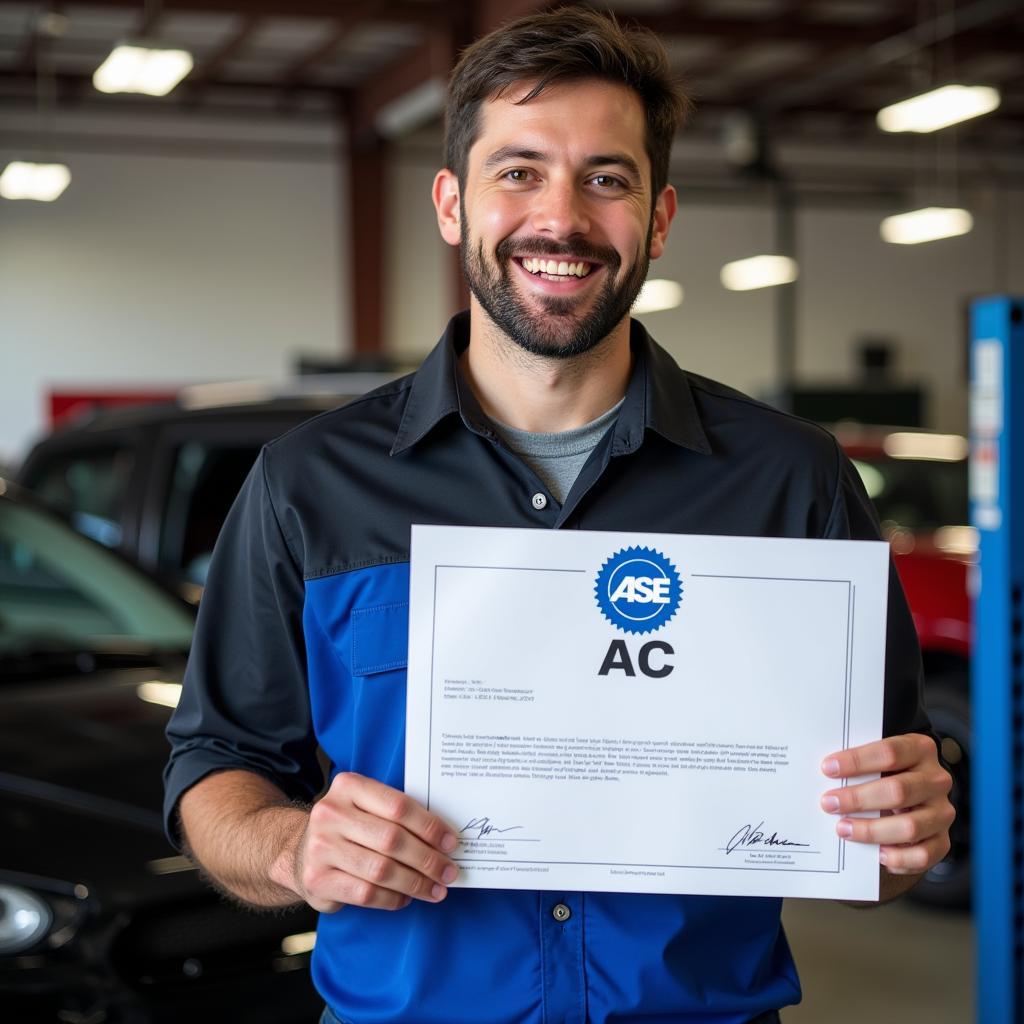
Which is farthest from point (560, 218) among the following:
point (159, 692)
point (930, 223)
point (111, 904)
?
point (930, 223)

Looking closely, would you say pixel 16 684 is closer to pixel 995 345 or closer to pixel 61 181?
pixel 995 345

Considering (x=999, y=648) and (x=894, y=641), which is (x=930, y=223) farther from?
(x=894, y=641)

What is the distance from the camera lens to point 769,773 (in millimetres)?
1405

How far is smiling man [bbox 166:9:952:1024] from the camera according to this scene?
1417 millimetres

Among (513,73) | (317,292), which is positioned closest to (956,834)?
(513,73)

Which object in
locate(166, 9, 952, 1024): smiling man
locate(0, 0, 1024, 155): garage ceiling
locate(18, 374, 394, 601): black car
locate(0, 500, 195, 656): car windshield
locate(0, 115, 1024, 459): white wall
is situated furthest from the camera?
locate(0, 115, 1024, 459): white wall

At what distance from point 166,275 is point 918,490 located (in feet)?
39.2

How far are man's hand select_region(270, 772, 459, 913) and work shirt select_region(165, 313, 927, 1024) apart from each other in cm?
10

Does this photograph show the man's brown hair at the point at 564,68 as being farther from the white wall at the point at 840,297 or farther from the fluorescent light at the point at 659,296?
the white wall at the point at 840,297

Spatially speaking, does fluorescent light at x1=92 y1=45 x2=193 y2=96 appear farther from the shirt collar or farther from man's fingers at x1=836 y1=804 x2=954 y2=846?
man's fingers at x1=836 y1=804 x2=954 y2=846

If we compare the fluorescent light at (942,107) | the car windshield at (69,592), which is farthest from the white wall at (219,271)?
the car windshield at (69,592)

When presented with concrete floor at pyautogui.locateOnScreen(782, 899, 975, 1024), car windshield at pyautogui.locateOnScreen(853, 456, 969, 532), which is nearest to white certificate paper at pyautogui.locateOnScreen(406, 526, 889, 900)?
concrete floor at pyautogui.locateOnScreen(782, 899, 975, 1024)

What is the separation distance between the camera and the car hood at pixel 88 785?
2.34 metres
